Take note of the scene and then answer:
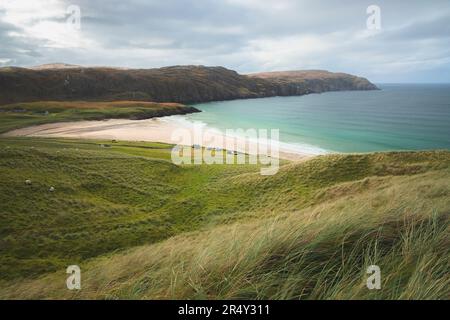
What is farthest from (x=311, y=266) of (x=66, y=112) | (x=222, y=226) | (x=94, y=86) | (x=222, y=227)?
(x=94, y=86)

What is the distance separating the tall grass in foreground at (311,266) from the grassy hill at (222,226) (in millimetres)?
21

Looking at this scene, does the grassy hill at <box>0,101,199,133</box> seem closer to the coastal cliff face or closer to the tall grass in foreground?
the coastal cliff face

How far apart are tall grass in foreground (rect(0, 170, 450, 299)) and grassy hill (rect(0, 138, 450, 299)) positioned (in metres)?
0.02

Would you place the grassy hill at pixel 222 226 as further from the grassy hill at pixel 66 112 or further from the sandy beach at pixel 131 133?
the grassy hill at pixel 66 112

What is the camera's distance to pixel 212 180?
28.6 metres

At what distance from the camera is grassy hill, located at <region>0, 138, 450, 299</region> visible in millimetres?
4621

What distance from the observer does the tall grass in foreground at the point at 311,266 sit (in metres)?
4.29

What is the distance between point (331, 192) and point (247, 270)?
59.7ft

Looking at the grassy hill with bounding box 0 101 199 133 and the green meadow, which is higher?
the grassy hill with bounding box 0 101 199 133

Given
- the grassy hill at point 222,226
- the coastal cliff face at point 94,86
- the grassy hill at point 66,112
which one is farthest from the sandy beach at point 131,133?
the coastal cliff face at point 94,86

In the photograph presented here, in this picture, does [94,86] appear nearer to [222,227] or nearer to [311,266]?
[222,227]

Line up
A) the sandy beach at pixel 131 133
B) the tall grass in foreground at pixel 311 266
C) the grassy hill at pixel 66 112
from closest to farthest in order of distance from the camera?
the tall grass in foreground at pixel 311 266, the sandy beach at pixel 131 133, the grassy hill at pixel 66 112

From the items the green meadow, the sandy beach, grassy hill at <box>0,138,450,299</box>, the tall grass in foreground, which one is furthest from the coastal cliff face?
the tall grass in foreground
